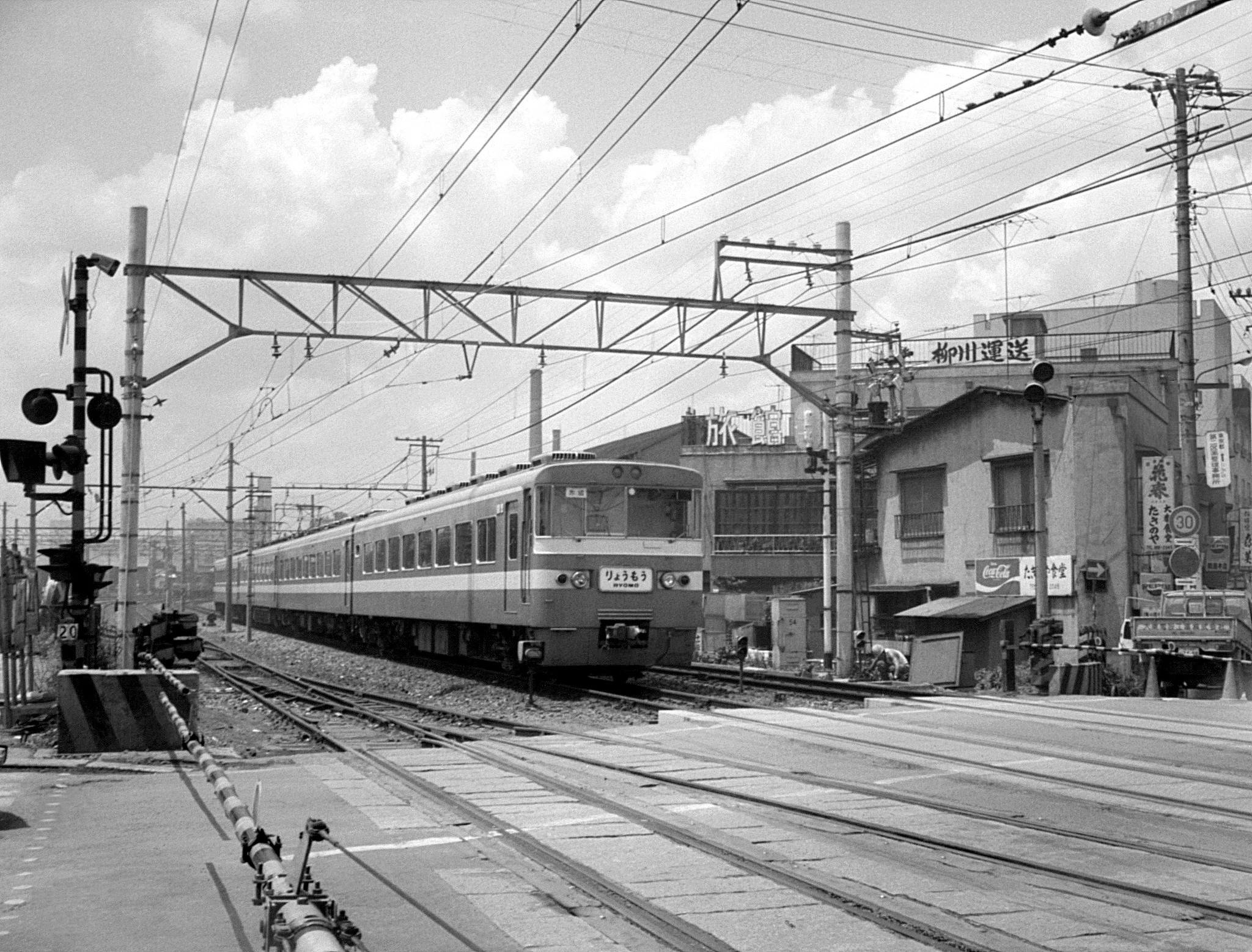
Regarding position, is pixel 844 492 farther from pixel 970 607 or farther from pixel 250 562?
pixel 250 562

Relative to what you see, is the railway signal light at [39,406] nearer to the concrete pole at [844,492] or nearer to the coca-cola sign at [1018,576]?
the concrete pole at [844,492]

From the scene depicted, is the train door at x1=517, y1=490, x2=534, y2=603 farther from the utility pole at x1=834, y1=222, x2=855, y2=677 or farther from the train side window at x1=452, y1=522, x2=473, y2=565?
the utility pole at x1=834, y1=222, x2=855, y2=677

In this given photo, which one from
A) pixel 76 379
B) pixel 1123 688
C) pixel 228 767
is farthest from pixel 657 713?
pixel 1123 688

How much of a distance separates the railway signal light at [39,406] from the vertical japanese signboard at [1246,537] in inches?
1040

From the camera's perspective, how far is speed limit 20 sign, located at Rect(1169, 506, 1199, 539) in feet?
63.9

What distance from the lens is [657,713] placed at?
48.4 feet

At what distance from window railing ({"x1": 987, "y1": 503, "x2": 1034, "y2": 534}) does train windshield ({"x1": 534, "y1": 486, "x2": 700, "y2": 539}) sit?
1040 centimetres

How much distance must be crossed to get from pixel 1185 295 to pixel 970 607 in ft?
21.7

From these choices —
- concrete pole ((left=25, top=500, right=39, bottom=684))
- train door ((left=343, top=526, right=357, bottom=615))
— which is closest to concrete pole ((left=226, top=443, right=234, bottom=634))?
train door ((left=343, top=526, right=357, bottom=615))

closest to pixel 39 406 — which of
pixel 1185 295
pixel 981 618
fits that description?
pixel 981 618

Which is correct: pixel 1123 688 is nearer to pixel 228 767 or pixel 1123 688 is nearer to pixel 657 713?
pixel 657 713

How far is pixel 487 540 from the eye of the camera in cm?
1902

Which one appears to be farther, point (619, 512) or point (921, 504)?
point (921, 504)

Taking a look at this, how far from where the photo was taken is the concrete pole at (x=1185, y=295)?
73.0ft
